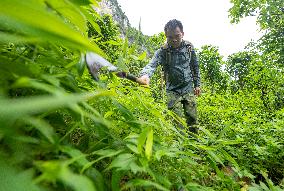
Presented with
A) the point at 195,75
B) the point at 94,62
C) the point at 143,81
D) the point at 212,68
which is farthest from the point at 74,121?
the point at 212,68

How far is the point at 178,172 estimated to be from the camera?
1.15 meters

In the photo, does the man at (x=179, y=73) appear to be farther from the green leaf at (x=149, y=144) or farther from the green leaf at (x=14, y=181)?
the green leaf at (x=14, y=181)

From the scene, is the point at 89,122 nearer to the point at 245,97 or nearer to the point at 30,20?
the point at 30,20

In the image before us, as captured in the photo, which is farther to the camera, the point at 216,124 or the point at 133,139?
the point at 216,124

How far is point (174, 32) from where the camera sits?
4652 millimetres

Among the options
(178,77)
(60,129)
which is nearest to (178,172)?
(60,129)

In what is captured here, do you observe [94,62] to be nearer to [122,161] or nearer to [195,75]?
[122,161]


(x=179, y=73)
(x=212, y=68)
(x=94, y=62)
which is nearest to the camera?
(x=94, y=62)

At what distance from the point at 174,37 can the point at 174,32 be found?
0.24 feet

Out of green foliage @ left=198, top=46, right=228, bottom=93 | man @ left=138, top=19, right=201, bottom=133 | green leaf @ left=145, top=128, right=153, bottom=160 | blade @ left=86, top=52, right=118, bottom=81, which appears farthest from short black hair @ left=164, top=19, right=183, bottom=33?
green foliage @ left=198, top=46, right=228, bottom=93

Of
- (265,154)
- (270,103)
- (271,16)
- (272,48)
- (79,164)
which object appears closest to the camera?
(79,164)

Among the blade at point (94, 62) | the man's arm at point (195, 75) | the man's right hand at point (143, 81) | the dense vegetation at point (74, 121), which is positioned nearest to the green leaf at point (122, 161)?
the dense vegetation at point (74, 121)

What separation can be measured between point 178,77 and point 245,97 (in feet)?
19.5

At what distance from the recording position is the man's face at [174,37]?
4.66 metres
